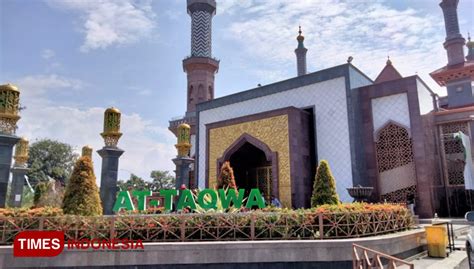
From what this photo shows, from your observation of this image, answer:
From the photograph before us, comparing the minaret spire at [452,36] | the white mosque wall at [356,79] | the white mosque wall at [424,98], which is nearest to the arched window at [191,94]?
the white mosque wall at [356,79]

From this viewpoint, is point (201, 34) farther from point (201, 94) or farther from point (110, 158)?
point (110, 158)

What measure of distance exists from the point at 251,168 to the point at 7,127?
38.9ft

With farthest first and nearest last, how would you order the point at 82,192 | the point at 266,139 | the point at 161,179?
the point at 161,179, the point at 266,139, the point at 82,192

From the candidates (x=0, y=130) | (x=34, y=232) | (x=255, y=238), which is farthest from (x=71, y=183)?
(x=255, y=238)

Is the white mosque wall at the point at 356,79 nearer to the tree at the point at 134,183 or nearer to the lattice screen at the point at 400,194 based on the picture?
the lattice screen at the point at 400,194

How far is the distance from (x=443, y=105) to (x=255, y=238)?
26.0 m

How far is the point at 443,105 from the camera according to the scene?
27141 mm

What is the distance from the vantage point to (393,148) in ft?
48.3

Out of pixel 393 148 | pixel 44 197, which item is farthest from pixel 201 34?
pixel 393 148

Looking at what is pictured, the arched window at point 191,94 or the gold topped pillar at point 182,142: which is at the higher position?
the arched window at point 191,94

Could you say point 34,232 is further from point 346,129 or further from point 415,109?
point 415,109

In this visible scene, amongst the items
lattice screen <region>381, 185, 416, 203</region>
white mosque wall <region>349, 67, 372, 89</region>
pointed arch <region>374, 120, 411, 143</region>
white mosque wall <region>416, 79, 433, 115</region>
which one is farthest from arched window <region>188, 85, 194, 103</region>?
lattice screen <region>381, 185, 416, 203</region>

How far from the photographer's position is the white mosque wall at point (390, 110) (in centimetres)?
1453

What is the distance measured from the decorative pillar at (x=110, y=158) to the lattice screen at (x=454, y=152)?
13840mm
